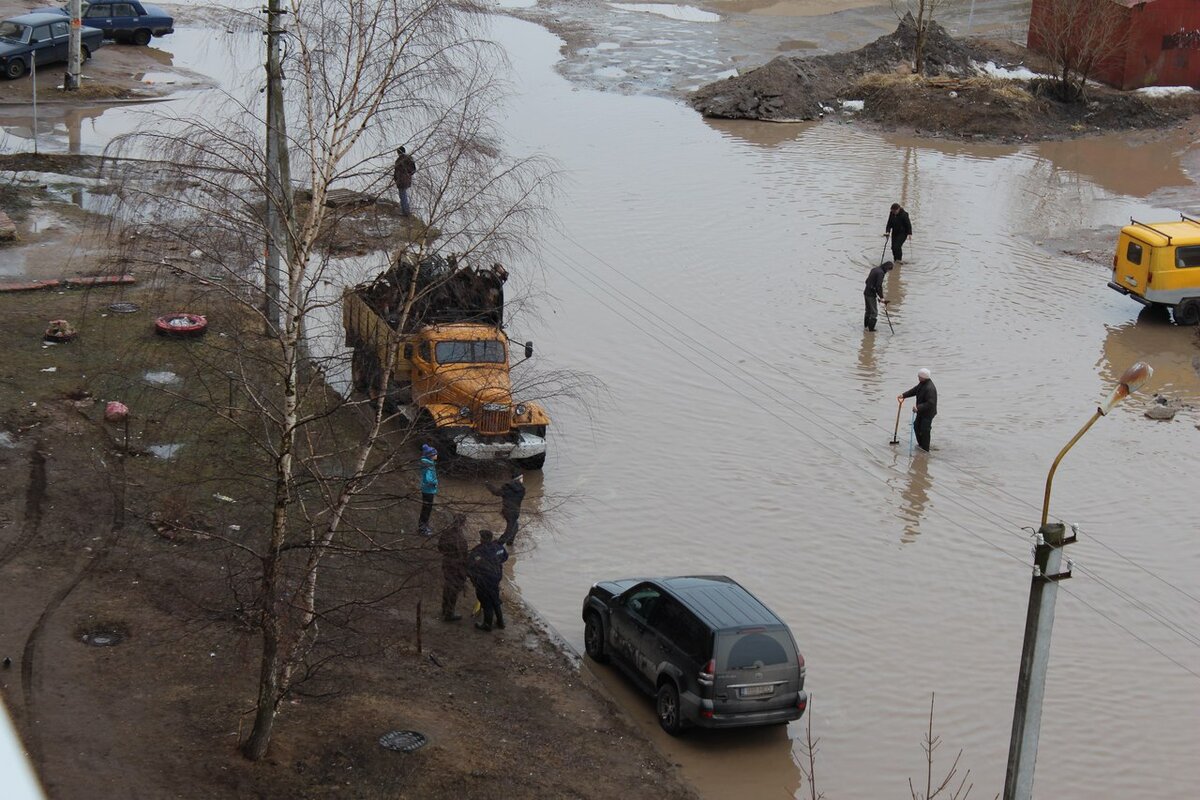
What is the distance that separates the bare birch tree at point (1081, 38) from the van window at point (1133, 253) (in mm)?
23854

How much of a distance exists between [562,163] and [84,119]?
13.7 m

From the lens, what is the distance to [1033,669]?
10.0m

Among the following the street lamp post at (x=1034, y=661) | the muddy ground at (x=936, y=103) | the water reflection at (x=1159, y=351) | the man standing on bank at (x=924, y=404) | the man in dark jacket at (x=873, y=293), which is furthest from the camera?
the muddy ground at (x=936, y=103)

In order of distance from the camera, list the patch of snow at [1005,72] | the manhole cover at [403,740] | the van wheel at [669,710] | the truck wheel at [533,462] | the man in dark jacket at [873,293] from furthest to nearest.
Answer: the patch of snow at [1005,72] → the man in dark jacket at [873,293] → the truck wheel at [533,462] → the van wheel at [669,710] → the manhole cover at [403,740]

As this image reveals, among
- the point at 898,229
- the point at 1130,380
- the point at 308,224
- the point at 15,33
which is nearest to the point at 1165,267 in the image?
the point at 898,229

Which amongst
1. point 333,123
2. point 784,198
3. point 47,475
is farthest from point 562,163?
point 333,123

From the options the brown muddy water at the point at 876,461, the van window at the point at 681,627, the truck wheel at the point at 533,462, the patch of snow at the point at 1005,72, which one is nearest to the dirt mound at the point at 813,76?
the patch of snow at the point at 1005,72

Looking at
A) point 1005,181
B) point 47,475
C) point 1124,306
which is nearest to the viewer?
point 47,475

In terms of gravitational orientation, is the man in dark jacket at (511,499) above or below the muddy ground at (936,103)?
below

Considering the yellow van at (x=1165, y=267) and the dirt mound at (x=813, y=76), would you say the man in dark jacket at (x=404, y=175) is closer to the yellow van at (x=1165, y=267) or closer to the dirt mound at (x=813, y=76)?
the yellow van at (x=1165, y=267)

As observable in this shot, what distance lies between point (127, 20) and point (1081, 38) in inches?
1388

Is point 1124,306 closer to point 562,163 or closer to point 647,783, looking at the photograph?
point 562,163

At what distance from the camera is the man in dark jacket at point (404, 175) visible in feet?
40.3

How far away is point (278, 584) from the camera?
11.9 metres
